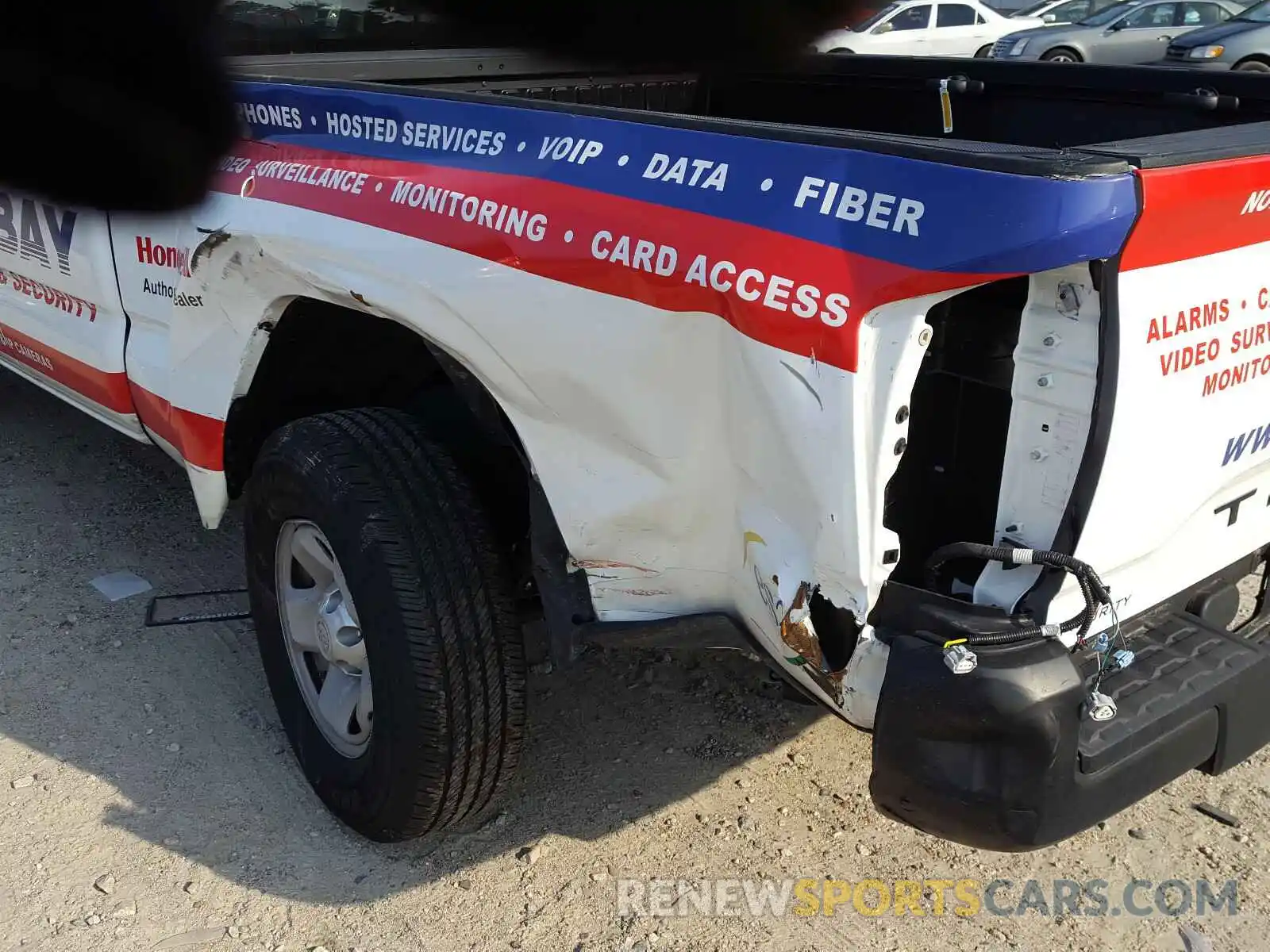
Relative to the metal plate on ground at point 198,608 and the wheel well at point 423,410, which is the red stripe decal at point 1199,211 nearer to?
the wheel well at point 423,410

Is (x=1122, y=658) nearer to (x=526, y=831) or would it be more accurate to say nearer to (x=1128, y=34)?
(x=526, y=831)

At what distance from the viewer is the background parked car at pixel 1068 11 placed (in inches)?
711

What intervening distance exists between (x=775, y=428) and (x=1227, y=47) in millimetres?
15371

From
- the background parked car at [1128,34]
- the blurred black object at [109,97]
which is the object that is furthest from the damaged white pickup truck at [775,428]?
the background parked car at [1128,34]

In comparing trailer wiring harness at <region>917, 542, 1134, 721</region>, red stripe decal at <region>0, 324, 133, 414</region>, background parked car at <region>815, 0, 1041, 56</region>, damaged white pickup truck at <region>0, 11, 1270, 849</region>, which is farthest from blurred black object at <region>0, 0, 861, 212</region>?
background parked car at <region>815, 0, 1041, 56</region>

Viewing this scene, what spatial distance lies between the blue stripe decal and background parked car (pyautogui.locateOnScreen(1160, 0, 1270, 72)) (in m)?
14.5

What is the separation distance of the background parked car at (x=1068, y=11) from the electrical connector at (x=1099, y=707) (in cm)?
1865

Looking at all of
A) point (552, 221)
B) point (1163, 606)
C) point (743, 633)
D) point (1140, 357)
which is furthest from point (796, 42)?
point (1163, 606)

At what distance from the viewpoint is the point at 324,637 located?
242 centimetres

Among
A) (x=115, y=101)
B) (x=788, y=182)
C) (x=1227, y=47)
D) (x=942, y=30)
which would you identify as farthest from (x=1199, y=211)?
(x=942, y=30)

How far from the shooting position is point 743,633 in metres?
1.86

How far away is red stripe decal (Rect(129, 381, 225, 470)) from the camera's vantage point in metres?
2.68

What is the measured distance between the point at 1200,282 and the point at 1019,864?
1354 millimetres

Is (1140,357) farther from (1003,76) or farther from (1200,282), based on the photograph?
(1003,76)
